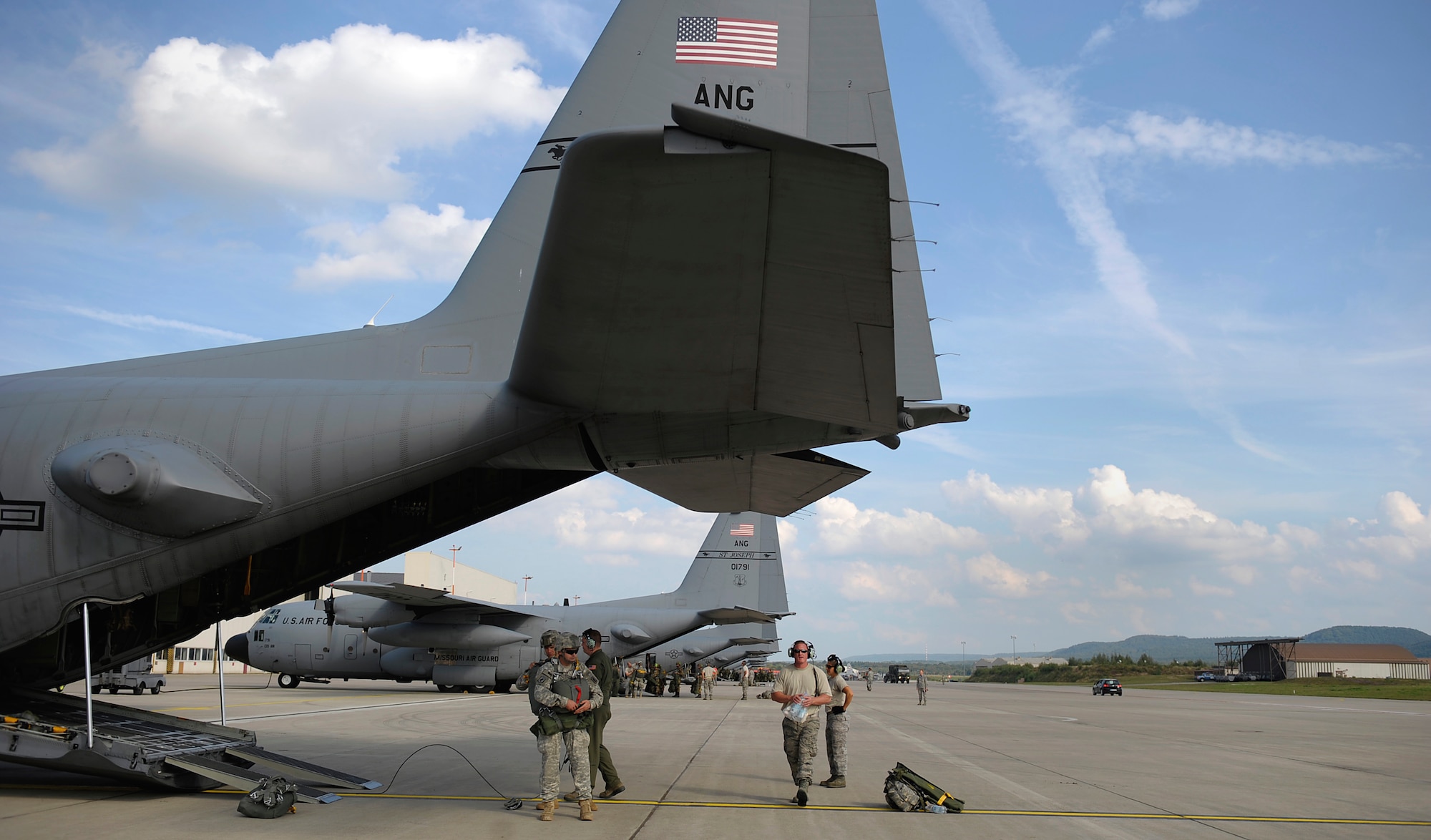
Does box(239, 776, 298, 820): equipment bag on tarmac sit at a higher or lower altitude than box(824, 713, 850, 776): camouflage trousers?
higher

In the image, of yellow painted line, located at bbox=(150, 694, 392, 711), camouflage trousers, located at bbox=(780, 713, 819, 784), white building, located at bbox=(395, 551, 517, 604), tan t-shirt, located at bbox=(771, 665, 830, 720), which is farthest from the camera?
white building, located at bbox=(395, 551, 517, 604)

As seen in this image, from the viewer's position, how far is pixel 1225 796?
10156 millimetres

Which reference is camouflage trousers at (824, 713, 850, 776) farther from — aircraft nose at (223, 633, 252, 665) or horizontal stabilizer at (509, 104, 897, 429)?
aircraft nose at (223, 633, 252, 665)

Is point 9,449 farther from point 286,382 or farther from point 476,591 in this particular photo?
point 476,591

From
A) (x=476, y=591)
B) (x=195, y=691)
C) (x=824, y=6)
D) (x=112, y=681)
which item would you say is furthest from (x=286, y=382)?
(x=476, y=591)

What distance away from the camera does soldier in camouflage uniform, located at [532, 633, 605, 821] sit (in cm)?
787

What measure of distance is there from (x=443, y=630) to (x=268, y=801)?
72.7 ft

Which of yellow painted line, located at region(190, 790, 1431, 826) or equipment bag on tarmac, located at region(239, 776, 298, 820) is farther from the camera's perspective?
yellow painted line, located at region(190, 790, 1431, 826)

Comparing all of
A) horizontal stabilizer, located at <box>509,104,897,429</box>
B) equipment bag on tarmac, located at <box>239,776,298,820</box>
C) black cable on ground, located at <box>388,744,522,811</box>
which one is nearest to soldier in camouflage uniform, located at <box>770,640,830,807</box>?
black cable on ground, located at <box>388,744,522,811</box>

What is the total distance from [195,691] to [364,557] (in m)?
28.3

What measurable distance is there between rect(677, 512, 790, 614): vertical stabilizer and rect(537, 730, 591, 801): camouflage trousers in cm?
2663

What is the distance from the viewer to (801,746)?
922 centimetres

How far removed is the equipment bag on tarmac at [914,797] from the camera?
8.61m

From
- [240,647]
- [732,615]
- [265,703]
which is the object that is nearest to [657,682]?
[732,615]
